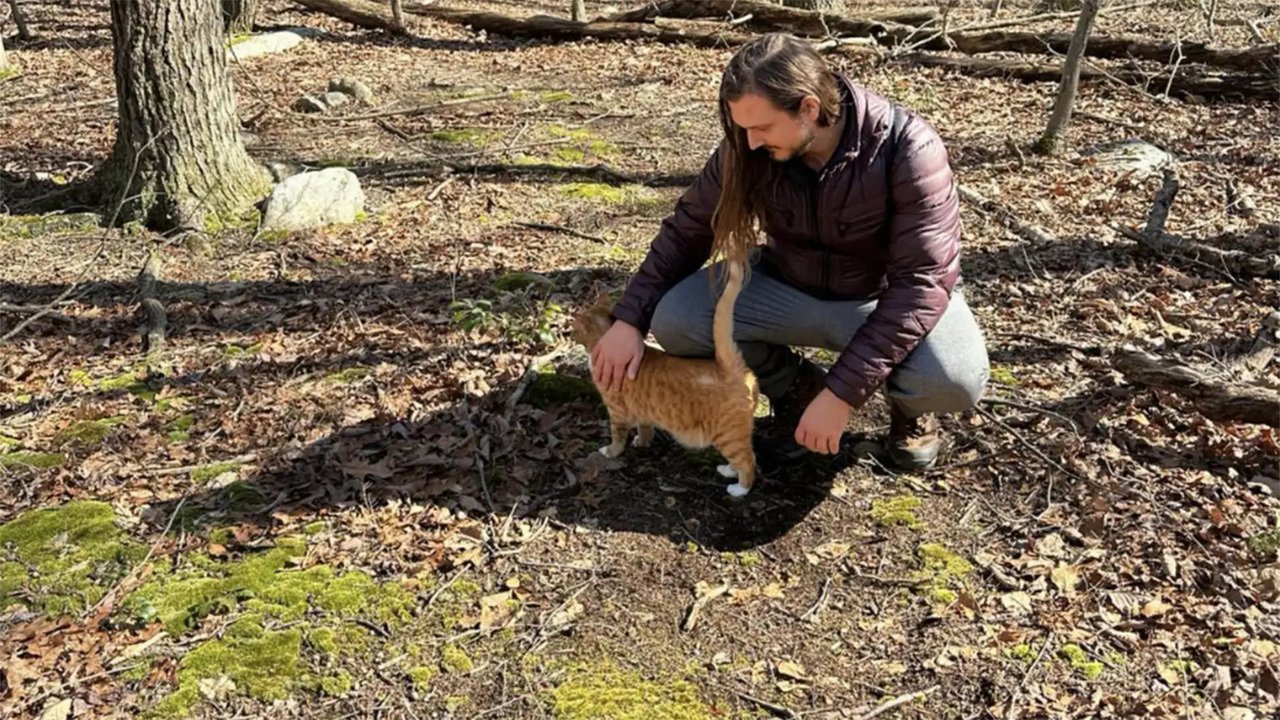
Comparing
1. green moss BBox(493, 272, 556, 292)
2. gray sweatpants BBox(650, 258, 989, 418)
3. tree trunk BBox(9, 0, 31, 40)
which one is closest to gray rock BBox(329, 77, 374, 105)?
green moss BBox(493, 272, 556, 292)

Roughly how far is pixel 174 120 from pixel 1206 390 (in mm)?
6832

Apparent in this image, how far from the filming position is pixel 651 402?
158 inches

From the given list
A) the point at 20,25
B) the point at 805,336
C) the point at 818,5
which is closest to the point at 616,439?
the point at 805,336

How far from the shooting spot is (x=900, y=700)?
3.06 meters

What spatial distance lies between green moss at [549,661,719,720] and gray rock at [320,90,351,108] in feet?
28.5

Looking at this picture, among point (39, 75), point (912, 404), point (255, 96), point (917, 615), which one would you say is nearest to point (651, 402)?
point (912, 404)

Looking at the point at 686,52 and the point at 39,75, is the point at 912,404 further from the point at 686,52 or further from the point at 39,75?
the point at 39,75

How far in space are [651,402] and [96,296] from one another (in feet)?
14.1

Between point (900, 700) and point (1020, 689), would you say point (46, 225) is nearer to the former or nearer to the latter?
point (900, 700)

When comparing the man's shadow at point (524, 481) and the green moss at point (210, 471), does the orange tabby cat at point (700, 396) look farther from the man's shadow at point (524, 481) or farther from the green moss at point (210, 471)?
the green moss at point (210, 471)

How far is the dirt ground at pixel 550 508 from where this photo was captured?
3193mm

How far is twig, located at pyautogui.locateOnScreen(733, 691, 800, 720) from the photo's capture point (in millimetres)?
3039

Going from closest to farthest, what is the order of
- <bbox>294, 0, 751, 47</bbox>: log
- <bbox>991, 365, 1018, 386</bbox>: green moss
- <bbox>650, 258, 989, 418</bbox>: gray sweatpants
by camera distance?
<bbox>650, 258, 989, 418</bbox>: gray sweatpants, <bbox>991, 365, 1018, 386</bbox>: green moss, <bbox>294, 0, 751, 47</bbox>: log

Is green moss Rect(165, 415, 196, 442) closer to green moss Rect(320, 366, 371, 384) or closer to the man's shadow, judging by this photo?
the man's shadow
